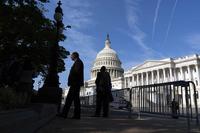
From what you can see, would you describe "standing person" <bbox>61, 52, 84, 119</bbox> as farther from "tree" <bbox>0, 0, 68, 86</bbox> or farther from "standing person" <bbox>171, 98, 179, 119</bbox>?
"tree" <bbox>0, 0, 68, 86</bbox>

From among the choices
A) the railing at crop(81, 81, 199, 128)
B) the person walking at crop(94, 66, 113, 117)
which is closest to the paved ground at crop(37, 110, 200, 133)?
the railing at crop(81, 81, 199, 128)

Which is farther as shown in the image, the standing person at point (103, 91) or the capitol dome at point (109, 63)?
the capitol dome at point (109, 63)

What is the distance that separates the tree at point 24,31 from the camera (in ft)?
70.5

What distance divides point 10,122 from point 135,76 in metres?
117

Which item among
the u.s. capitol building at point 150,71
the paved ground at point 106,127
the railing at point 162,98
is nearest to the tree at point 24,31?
the railing at point 162,98

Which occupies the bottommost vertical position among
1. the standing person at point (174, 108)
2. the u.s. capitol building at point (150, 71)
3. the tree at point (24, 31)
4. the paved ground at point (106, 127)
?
the paved ground at point (106, 127)

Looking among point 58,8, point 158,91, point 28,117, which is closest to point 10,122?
point 28,117

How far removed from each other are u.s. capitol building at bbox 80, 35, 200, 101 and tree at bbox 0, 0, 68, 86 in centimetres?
5773

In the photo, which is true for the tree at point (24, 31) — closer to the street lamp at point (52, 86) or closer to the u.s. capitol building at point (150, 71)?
the street lamp at point (52, 86)

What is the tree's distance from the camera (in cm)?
2148

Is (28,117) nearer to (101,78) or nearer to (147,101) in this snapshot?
(101,78)

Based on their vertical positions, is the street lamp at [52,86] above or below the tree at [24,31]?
below

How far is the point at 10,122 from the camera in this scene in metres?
4.74

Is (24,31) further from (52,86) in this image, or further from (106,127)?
(106,127)
